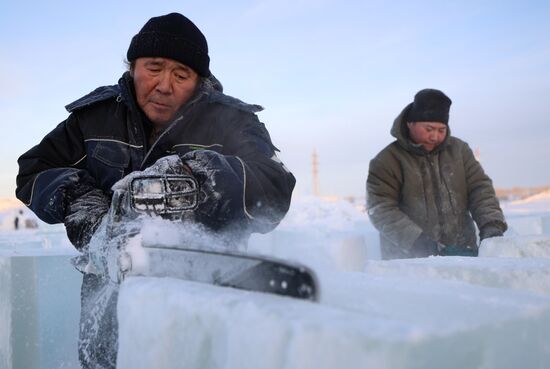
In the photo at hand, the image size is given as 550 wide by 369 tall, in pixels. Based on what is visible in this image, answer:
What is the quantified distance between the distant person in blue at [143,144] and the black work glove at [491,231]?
249 centimetres

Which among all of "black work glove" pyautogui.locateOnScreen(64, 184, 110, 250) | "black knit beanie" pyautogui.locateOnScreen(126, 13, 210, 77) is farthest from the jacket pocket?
"black knit beanie" pyautogui.locateOnScreen(126, 13, 210, 77)

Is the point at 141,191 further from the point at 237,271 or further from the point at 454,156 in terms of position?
the point at 454,156

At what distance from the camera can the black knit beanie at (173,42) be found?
2.29 m

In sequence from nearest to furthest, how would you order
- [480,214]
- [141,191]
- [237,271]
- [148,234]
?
[237,271] → [148,234] → [141,191] → [480,214]

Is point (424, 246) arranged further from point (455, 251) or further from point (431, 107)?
point (431, 107)

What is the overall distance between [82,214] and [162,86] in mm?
Answer: 697

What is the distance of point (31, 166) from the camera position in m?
2.28

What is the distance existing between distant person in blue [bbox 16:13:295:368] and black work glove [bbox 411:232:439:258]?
220 cm

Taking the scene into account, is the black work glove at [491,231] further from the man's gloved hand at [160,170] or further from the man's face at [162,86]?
the man's gloved hand at [160,170]

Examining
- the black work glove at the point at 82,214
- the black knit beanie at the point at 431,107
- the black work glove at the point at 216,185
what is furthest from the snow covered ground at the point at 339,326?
the black knit beanie at the point at 431,107

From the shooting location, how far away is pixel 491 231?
3953mm

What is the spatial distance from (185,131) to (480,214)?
2.93m

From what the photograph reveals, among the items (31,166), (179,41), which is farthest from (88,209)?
(179,41)

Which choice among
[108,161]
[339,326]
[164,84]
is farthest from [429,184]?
[339,326]
